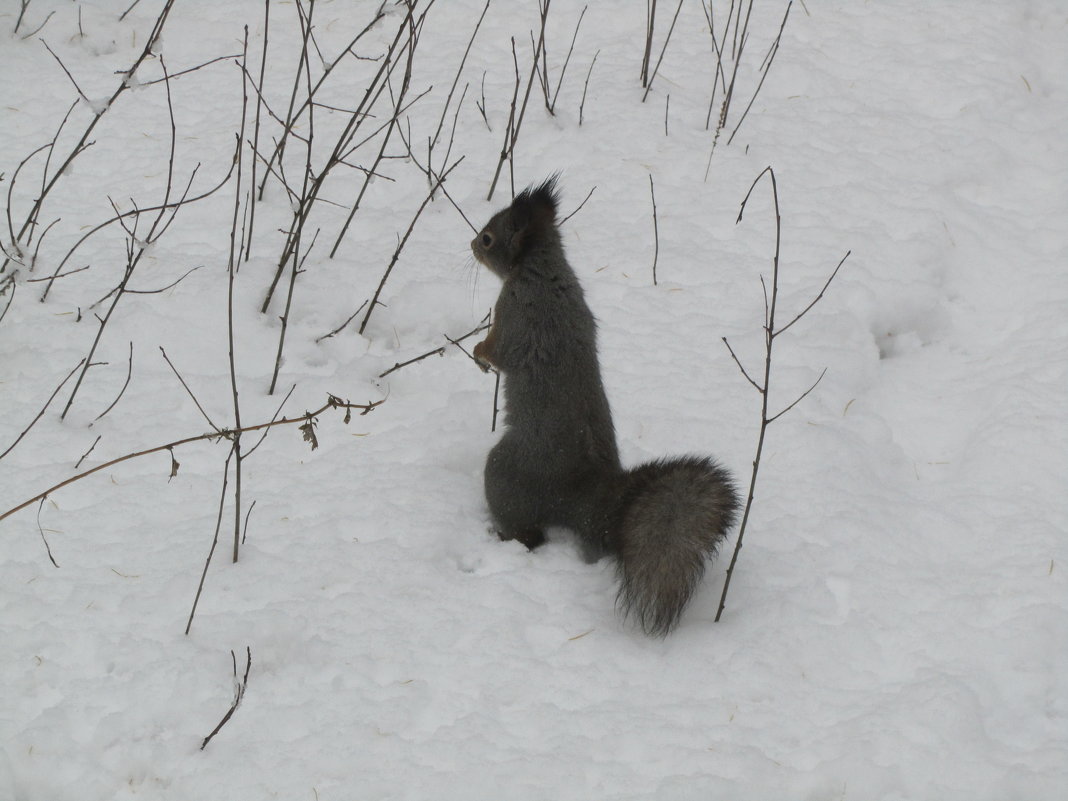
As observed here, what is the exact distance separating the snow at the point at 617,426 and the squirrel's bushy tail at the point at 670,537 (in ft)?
0.41

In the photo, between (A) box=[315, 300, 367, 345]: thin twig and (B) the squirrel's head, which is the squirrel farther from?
(A) box=[315, 300, 367, 345]: thin twig

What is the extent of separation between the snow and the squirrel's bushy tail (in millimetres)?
126

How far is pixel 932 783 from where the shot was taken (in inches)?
88.4

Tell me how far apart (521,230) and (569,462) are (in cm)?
74

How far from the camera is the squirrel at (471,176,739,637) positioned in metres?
2.62

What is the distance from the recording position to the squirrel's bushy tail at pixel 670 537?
2586 millimetres

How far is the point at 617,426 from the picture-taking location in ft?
11.4

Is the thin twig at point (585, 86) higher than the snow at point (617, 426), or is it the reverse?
the thin twig at point (585, 86)

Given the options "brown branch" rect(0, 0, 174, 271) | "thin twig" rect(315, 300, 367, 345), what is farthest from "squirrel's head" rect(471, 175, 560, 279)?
"brown branch" rect(0, 0, 174, 271)

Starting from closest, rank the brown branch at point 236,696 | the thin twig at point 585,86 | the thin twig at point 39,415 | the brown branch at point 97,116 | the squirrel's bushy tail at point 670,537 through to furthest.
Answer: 1. the brown branch at point 236,696
2. the squirrel's bushy tail at point 670,537
3. the thin twig at point 39,415
4. the brown branch at point 97,116
5. the thin twig at point 585,86

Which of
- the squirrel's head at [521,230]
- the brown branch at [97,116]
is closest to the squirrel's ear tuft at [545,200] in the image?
the squirrel's head at [521,230]

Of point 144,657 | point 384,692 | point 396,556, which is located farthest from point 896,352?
point 144,657

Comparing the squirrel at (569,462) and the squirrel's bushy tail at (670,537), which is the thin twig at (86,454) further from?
the squirrel's bushy tail at (670,537)

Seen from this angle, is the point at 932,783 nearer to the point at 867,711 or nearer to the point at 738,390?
the point at 867,711
